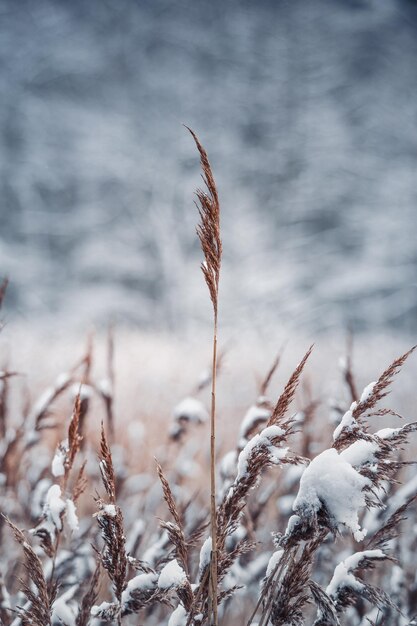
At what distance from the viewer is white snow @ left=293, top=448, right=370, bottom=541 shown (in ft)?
1.89

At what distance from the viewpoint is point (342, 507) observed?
0.58 metres

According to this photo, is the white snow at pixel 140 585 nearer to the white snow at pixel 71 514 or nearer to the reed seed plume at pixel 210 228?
the white snow at pixel 71 514

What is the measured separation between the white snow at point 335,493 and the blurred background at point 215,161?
17323 millimetres

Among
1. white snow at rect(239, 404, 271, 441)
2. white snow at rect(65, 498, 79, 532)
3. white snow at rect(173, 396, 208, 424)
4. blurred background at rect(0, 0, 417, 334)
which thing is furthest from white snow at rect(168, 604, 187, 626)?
blurred background at rect(0, 0, 417, 334)

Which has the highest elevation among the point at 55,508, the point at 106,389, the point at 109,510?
the point at 109,510

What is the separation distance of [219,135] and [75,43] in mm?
9358

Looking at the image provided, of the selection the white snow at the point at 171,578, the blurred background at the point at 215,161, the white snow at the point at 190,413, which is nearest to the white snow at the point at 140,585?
the white snow at the point at 171,578

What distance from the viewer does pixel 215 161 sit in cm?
2291

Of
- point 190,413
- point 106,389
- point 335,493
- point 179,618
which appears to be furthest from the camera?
point 190,413

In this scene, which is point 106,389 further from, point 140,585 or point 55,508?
point 140,585

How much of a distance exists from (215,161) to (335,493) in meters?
23.6

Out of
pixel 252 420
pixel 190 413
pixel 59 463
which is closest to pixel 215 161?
pixel 190 413

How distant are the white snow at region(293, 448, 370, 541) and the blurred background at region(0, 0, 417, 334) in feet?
56.8

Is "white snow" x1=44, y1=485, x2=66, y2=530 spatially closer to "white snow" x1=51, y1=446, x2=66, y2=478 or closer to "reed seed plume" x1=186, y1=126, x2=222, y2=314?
"white snow" x1=51, y1=446, x2=66, y2=478
